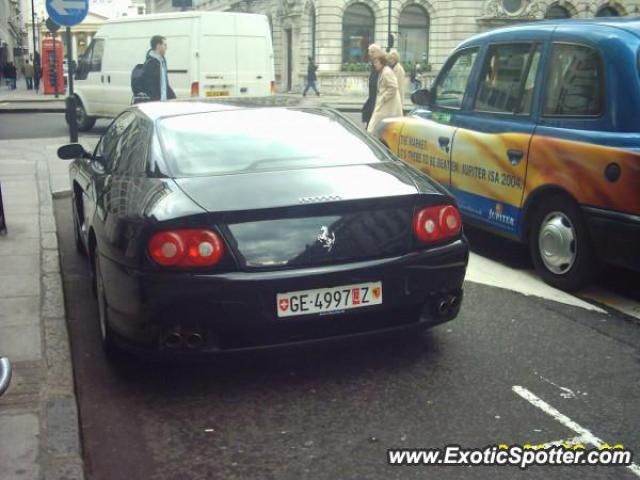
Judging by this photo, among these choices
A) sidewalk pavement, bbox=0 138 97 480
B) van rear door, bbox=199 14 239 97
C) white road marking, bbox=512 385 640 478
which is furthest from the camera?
van rear door, bbox=199 14 239 97

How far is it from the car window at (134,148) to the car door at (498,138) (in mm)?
2681

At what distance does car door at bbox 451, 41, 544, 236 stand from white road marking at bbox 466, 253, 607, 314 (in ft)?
1.01

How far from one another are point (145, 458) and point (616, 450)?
189cm

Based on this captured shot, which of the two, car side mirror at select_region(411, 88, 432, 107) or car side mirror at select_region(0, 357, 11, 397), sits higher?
car side mirror at select_region(411, 88, 432, 107)

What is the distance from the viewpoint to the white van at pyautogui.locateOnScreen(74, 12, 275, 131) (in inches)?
629

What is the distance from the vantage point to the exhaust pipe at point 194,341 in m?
3.82

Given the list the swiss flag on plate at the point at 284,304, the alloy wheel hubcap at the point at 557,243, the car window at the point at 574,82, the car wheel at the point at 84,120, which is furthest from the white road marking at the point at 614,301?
the car wheel at the point at 84,120

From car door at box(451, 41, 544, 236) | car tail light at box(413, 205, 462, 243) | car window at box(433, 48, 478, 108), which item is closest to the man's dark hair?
car window at box(433, 48, 478, 108)

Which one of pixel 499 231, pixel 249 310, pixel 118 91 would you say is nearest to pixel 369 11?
pixel 118 91

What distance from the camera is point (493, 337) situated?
484 cm

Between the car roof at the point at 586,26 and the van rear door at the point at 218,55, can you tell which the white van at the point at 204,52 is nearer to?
the van rear door at the point at 218,55

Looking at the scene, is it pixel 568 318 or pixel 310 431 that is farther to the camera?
pixel 568 318

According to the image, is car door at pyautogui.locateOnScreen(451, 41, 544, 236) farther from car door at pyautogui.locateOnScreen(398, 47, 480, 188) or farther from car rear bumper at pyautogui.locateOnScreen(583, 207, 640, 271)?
car rear bumper at pyautogui.locateOnScreen(583, 207, 640, 271)

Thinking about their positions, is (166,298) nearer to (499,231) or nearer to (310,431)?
(310,431)
